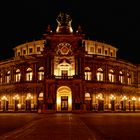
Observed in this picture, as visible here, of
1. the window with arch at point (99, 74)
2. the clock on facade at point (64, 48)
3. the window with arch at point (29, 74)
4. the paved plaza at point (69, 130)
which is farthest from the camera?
the window with arch at point (29, 74)

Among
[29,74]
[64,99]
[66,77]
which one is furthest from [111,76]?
[29,74]

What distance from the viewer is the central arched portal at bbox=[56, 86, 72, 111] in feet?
237

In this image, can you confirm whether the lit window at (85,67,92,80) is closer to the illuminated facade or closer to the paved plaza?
the illuminated facade

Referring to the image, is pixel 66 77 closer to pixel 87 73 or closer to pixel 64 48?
pixel 64 48

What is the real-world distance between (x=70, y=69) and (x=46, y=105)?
420 inches

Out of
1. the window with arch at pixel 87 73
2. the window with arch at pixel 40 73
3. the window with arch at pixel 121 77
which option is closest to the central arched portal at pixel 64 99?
the window with arch at pixel 40 73

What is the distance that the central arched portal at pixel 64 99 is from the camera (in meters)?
72.1

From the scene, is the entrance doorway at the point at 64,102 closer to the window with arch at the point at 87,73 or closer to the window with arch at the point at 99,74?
Answer: the window with arch at the point at 87,73

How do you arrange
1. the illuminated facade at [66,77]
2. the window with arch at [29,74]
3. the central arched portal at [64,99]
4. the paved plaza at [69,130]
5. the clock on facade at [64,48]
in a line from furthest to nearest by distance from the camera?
1. the window with arch at [29,74]
2. the clock on facade at [64,48]
3. the central arched portal at [64,99]
4. the illuminated facade at [66,77]
5. the paved plaza at [69,130]

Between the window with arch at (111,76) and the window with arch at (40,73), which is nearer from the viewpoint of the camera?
the window with arch at (40,73)

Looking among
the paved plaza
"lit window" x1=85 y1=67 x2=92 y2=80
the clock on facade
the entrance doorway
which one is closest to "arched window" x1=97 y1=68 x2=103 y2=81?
"lit window" x1=85 y1=67 x2=92 y2=80

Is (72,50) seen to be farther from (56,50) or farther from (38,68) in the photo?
(38,68)

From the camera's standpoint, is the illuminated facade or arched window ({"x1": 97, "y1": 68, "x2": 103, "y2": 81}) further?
arched window ({"x1": 97, "y1": 68, "x2": 103, "y2": 81})

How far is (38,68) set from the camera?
258 feet
